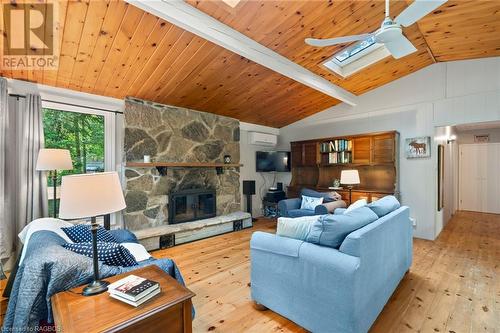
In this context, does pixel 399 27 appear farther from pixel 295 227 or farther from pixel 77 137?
pixel 77 137

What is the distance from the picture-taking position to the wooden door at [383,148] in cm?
449

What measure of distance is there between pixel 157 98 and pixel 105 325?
3686 millimetres

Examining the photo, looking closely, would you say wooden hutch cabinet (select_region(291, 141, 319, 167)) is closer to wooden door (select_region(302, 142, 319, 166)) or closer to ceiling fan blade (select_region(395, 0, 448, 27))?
wooden door (select_region(302, 142, 319, 166))

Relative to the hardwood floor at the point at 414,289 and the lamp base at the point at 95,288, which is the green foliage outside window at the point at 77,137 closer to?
the hardwood floor at the point at 414,289

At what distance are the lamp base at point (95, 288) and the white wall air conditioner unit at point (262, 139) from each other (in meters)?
4.86

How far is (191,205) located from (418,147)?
14.6ft

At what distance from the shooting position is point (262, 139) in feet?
20.0

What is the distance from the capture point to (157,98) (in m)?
4.08

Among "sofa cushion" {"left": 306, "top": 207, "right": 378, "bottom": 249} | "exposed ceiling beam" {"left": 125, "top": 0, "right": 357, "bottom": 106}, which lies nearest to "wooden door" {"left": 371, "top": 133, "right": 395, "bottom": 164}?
"exposed ceiling beam" {"left": 125, "top": 0, "right": 357, "bottom": 106}

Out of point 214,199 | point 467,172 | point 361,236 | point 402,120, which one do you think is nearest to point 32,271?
point 361,236

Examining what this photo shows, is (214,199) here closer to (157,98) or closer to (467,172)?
(157,98)

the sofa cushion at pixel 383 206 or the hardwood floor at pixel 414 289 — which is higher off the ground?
the sofa cushion at pixel 383 206

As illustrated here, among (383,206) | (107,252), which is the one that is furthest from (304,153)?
(107,252)

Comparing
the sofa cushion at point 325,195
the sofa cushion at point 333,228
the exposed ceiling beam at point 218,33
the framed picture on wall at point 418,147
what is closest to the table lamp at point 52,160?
the exposed ceiling beam at point 218,33
